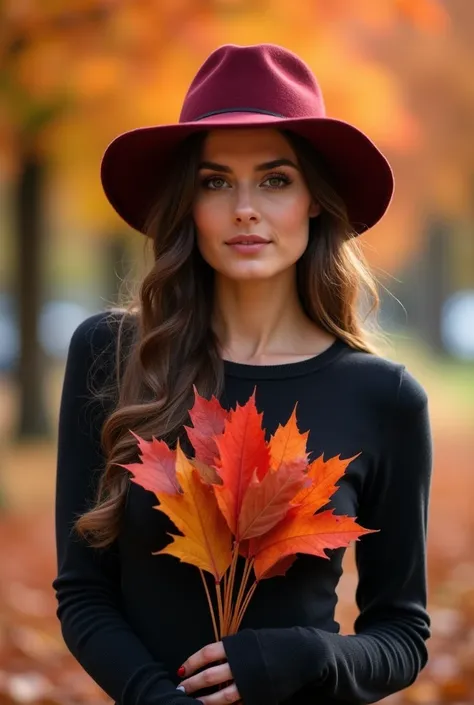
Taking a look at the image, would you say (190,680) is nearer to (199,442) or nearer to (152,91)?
(199,442)

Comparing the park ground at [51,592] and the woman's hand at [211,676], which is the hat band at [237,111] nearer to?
the woman's hand at [211,676]

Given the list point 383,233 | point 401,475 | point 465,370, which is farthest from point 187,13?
point 465,370

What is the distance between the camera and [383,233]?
48.7ft

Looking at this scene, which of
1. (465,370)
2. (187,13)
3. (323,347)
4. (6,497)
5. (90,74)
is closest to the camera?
(323,347)

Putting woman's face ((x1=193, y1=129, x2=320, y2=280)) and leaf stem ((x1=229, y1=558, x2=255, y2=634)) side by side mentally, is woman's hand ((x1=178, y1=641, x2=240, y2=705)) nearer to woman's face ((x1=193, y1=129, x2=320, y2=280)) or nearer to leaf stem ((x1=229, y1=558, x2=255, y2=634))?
leaf stem ((x1=229, y1=558, x2=255, y2=634))

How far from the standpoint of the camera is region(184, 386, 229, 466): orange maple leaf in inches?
92.3

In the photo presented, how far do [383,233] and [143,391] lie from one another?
12.4 meters

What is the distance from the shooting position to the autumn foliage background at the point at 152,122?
17.8 feet

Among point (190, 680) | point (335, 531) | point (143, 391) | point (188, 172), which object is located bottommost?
point (190, 680)

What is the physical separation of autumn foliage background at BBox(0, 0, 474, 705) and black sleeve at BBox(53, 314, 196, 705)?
73 cm

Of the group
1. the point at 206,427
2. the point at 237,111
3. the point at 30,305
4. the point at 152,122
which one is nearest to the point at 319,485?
the point at 206,427

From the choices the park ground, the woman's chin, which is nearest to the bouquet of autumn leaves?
the woman's chin

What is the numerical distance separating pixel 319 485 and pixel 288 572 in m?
0.29

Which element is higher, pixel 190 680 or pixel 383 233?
pixel 383 233
